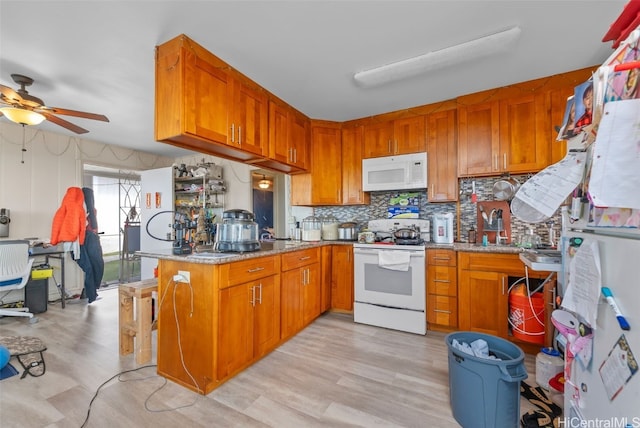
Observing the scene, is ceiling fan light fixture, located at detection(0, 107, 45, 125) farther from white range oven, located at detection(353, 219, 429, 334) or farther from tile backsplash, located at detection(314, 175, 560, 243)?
tile backsplash, located at detection(314, 175, 560, 243)

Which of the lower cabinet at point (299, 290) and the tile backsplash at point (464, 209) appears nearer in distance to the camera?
the lower cabinet at point (299, 290)

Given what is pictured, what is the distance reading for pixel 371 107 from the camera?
10.2 ft

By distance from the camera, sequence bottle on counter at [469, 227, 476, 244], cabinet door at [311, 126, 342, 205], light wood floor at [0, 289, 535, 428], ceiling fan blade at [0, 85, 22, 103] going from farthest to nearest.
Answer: cabinet door at [311, 126, 342, 205]
bottle on counter at [469, 227, 476, 244]
ceiling fan blade at [0, 85, 22, 103]
light wood floor at [0, 289, 535, 428]

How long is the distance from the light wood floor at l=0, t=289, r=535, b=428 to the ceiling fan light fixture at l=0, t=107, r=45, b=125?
2077mm

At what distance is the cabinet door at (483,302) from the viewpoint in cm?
235

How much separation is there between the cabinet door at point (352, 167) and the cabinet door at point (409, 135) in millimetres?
460

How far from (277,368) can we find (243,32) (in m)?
2.50

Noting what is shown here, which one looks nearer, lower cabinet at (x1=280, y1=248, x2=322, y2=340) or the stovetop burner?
lower cabinet at (x1=280, y1=248, x2=322, y2=340)

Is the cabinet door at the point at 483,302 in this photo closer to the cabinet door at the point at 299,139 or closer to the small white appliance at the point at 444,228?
the small white appliance at the point at 444,228

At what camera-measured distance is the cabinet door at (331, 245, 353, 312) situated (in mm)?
3100

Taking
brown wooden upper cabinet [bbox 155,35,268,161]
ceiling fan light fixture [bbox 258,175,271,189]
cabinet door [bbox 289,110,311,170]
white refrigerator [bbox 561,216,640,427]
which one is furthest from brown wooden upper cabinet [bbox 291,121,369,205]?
white refrigerator [bbox 561,216,640,427]

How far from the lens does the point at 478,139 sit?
279 cm

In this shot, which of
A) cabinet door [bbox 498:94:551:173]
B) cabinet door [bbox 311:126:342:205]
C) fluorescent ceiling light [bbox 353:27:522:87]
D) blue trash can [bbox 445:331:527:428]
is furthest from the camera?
cabinet door [bbox 311:126:342:205]

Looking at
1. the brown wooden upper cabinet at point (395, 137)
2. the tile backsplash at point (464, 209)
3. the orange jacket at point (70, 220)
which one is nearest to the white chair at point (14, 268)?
the orange jacket at point (70, 220)
